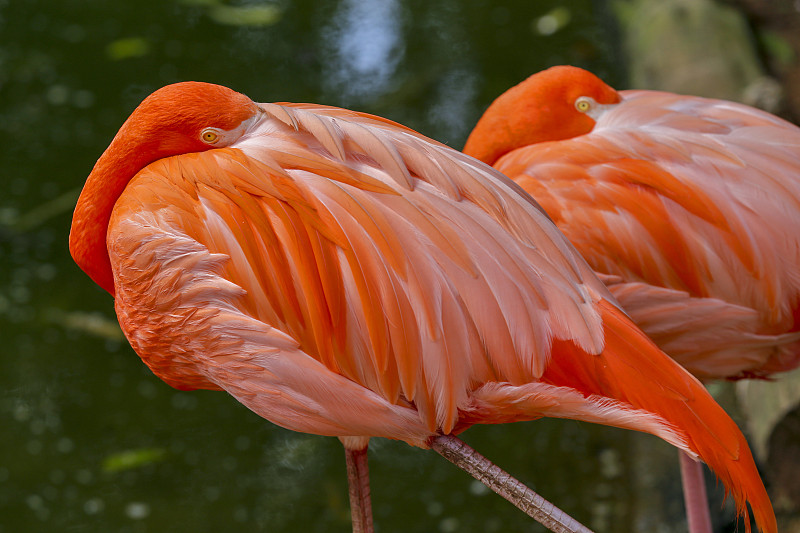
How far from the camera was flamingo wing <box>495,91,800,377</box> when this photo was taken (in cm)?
169

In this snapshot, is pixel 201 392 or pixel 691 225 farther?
pixel 201 392

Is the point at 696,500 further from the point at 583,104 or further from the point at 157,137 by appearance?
the point at 157,137

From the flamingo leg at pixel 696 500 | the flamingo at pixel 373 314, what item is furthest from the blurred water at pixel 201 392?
the flamingo at pixel 373 314

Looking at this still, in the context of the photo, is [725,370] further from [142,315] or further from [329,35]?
[329,35]

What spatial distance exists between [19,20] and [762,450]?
3926 millimetres

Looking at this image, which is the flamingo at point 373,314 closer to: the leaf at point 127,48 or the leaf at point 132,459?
the leaf at point 132,459

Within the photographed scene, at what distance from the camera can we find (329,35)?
421 cm

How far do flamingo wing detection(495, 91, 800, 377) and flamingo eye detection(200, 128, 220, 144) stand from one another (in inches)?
26.6

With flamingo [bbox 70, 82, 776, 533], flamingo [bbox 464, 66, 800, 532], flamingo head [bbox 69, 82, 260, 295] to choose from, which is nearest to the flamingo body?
flamingo [bbox 464, 66, 800, 532]

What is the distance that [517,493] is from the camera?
1.26 m

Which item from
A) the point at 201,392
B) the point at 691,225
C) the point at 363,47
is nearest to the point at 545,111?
the point at 691,225

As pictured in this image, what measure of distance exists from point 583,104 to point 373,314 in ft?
3.01

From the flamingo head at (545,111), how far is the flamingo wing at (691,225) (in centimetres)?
17

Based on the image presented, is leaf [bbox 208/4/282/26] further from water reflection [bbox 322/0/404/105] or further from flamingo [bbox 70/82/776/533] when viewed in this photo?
flamingo [bbox 70/82/776/533]
